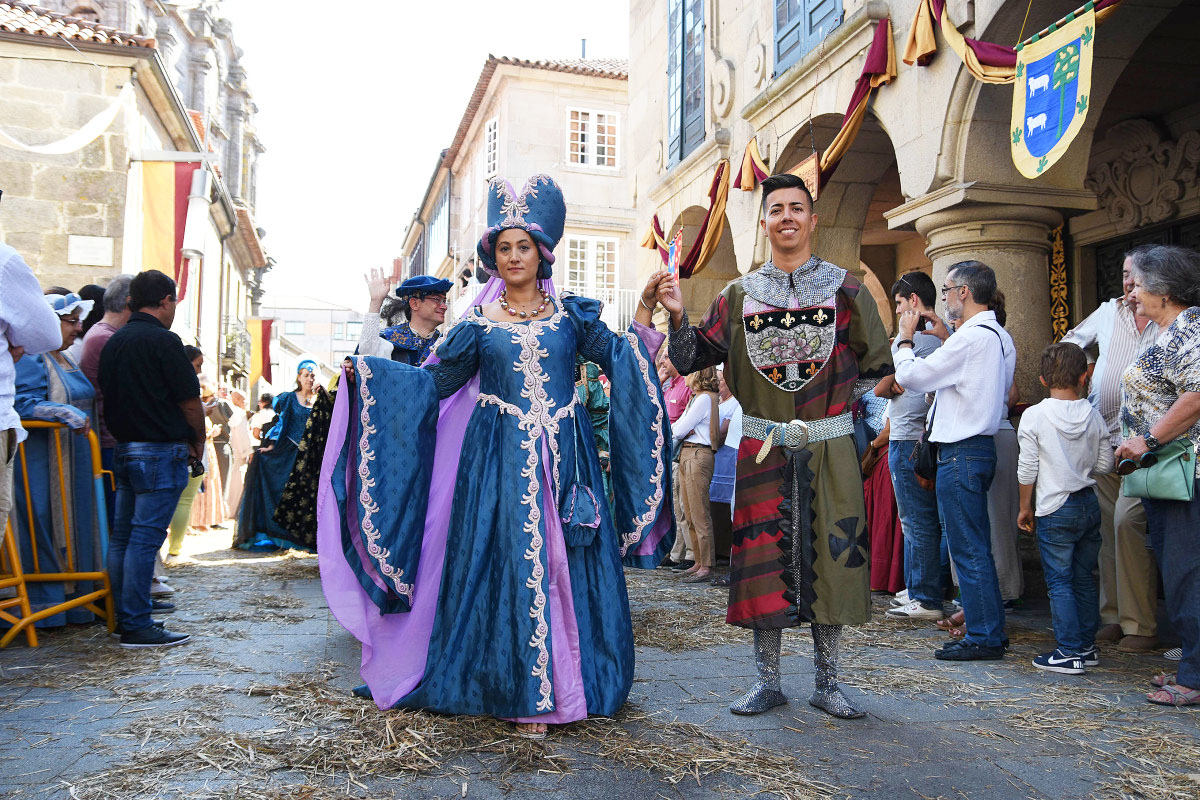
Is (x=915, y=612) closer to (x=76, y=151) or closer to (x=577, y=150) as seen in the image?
(x=76, y=151)

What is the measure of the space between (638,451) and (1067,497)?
218cm

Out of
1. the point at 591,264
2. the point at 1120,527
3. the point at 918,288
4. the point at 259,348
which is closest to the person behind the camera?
the point at 1120,527

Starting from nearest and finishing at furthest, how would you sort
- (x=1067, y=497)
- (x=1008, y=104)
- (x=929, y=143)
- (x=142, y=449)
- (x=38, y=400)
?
(x=1067, y=497), (x=142, y=449), (x=38, y=400), (x=1008, y=104), (x=929, y=143)

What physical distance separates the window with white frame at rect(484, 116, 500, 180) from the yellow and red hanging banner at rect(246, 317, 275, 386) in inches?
349

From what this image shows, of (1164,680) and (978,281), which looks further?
(978,281)

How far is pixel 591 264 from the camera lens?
24062 millimetres

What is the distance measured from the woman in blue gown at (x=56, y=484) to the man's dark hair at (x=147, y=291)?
1.61ft

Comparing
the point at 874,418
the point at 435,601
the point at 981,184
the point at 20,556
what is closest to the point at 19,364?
the point at 20,556

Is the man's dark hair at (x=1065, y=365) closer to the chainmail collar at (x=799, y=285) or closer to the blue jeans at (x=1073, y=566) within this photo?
the blue jeans at (x=1073, y=566)

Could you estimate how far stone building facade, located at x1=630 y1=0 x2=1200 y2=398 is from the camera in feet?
20.5

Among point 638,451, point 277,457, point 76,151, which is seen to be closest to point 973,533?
point 638,451

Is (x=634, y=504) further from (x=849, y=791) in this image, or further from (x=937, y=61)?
(x=937, y=61)

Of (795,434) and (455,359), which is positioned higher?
(455,359)

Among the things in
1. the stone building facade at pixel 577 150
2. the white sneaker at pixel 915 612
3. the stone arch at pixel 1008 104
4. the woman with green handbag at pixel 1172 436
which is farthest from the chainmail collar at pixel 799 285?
the stone building facade at pixel 577 150
